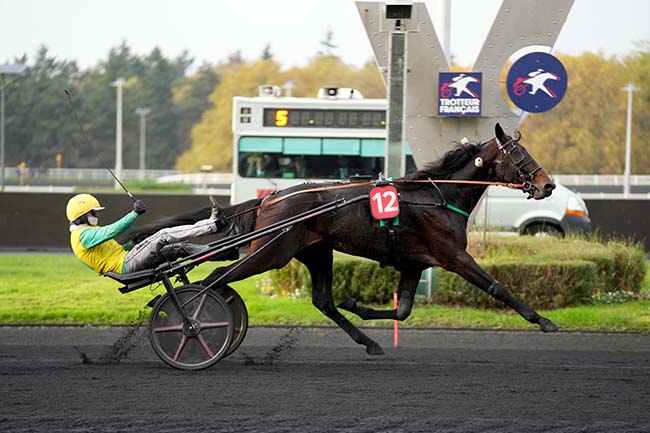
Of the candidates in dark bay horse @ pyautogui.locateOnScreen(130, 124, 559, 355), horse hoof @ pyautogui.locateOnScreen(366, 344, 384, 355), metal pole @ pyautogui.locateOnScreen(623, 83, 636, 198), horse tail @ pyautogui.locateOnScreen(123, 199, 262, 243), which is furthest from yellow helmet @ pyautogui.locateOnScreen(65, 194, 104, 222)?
metal pole @ pyautogui.locateOnScreen(623, 83, 636, 198)

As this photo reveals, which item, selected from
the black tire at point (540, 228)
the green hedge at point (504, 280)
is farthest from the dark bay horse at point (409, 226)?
the black tire at point (540, 228)

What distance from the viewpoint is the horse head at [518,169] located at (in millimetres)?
7707

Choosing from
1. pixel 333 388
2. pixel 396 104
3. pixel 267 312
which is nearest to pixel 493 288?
pixel 333 388

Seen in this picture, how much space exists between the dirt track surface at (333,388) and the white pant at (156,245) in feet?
2.56

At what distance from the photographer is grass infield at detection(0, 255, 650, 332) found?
1034 centimetres

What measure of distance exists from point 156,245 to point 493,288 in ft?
8.37

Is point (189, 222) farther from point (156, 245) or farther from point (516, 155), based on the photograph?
point (516, 155)

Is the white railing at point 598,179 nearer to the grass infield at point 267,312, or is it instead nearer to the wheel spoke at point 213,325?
the grass infield at point 267,312

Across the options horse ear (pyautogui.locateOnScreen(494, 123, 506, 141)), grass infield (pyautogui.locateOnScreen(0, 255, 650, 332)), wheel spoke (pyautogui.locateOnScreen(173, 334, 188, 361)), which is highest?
horse ear (pyautogui.locateOnScreen(494, 123, 506, 141))

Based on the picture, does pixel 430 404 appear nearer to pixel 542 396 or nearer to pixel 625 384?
pixel 542 396

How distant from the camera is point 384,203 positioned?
7449 mm

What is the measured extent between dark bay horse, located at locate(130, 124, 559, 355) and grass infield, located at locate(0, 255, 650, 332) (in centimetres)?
219

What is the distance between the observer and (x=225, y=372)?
7.19m

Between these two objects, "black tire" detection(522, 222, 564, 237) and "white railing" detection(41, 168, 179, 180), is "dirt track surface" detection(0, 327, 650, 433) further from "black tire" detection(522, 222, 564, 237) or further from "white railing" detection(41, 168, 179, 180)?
"white railing" detection(41, 168, 179, 180)
